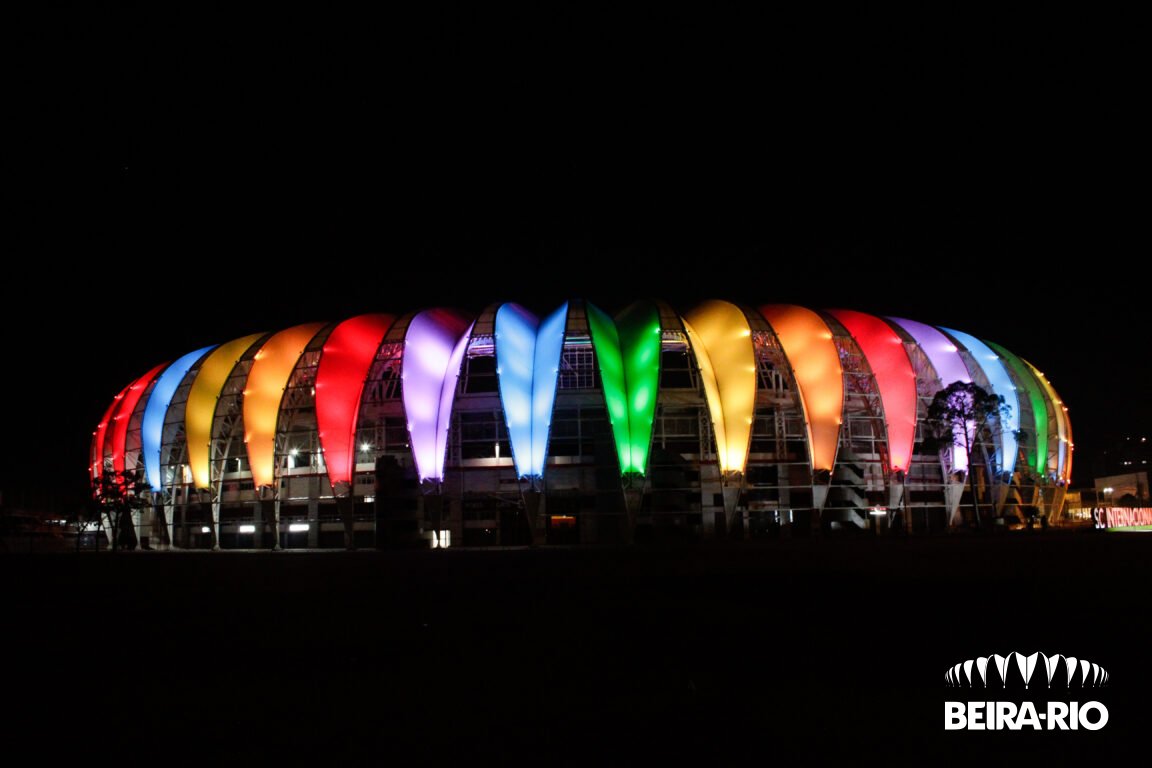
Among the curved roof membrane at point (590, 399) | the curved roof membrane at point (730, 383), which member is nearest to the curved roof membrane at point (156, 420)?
the curved roof membrane at point (590, 399)

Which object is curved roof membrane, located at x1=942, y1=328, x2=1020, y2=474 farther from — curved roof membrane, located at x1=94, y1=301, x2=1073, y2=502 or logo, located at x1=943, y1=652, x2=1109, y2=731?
logo, located at x1=943, y1=652, x2=1109, y2=731

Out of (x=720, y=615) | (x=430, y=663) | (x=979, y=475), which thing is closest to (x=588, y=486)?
(x=979, y=475)

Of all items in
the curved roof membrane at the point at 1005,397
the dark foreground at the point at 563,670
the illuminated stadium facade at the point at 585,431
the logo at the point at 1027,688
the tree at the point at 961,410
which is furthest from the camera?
the curved roof membrane at the point at 1005,397

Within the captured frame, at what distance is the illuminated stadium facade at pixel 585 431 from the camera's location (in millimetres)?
39531

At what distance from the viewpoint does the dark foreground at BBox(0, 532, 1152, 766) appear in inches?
201

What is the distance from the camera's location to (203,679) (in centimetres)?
717

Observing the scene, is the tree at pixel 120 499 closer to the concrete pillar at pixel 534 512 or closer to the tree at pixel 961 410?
the concrete pillar at pixel 534 512

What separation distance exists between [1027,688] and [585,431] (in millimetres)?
34798

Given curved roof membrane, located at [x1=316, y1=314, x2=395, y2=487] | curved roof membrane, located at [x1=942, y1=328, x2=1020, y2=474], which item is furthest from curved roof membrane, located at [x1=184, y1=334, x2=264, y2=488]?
curved roof membrane, located at [x1=942, y1=328, x2=1020, y2=474]

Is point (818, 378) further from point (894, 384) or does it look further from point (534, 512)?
point (534, 512)

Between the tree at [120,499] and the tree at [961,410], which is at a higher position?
the tree at [961,410]

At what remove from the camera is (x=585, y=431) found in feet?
134

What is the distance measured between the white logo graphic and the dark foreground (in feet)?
0.49

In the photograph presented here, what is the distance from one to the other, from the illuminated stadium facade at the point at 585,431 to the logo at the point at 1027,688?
31442mm
